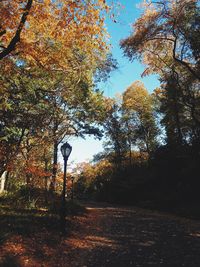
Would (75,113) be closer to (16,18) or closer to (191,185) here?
(191,185)

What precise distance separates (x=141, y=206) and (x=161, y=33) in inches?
596

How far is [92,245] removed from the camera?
973 cm

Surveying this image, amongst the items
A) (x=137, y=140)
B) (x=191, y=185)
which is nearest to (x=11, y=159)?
(x=191, y=185)

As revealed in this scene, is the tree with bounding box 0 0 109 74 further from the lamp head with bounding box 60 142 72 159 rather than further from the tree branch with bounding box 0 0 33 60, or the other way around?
the lamp head with bounding box 60 142 72 159

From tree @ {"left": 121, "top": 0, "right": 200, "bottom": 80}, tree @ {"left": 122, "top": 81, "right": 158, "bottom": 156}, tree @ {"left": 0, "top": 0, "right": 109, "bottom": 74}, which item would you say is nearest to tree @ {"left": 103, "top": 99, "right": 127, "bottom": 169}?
tree @ {"left": 122, "top": 81, "right": 158, "bottom": 156}

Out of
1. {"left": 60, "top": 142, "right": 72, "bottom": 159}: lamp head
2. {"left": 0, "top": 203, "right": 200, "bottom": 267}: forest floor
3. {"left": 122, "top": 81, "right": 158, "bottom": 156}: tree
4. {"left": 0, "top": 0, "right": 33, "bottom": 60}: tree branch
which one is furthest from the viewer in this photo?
{"left": 122, "top": 81, "right": 158, "bottom": 156}: tree

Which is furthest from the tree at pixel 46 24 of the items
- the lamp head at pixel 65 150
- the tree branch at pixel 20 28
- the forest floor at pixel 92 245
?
the forest floor at pixel 92 245

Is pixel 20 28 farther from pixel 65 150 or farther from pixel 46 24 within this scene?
pixel 65 150

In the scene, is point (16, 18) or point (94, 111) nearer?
point (16, 18)

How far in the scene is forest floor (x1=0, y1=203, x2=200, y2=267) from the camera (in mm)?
7598

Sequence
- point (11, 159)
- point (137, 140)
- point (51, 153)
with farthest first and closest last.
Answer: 1. point (137, 140)
2. point (51, 153)
3. point (11, 159)

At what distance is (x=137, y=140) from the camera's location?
44406mm

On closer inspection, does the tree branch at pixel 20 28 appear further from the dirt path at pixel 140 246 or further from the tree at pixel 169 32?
the tree at pixel 169 32

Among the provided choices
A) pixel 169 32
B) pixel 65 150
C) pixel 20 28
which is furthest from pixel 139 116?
pixel 20 28
